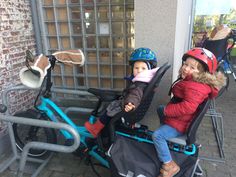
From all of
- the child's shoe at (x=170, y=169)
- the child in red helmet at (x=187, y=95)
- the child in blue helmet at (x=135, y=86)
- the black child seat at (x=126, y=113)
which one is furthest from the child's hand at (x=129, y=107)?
the child's shoe at (x=170, y=169)

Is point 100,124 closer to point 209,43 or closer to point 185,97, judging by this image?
point 185,97

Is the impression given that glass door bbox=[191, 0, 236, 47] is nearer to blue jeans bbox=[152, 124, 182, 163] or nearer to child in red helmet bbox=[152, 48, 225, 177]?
child in red helmet bbox=[152, 48, 225, 177]

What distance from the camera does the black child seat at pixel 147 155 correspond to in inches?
74.5

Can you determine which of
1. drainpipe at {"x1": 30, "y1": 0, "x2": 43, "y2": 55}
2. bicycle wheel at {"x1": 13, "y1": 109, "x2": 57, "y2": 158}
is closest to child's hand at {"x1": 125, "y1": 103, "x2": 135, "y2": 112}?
bicycle wheel at {"x1": 13, "y1": 109, "x2": 57, "y2": 158}

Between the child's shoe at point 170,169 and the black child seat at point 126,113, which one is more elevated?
the black child seat at point 126,113

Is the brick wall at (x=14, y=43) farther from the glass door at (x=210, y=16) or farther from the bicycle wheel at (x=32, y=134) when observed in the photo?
the glass door at (x=210, y=16)

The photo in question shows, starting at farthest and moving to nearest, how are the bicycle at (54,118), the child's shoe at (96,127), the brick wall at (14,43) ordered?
the brick wall at (14,43)
the bicycle at (54,118)
the child's shoe at (96,127)

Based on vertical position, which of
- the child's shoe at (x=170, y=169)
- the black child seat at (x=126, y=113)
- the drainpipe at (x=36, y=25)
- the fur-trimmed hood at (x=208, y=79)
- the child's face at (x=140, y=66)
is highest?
the drainpipe at (x=36, y=25)

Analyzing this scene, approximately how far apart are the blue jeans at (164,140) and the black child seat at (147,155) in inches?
2.0

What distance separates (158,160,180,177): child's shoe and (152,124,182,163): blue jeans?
0.13ft

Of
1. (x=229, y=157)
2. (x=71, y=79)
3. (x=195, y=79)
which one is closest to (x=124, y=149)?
(x=195, y=79)

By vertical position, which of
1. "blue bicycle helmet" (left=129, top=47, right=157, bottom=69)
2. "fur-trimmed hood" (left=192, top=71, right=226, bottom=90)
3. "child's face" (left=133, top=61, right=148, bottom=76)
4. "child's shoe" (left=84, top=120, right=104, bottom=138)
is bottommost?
"child's shoe" (left=84, top=120, right=104, bottom=138)

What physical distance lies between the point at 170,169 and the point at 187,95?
0.65 meters

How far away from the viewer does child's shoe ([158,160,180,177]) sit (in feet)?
6.16
